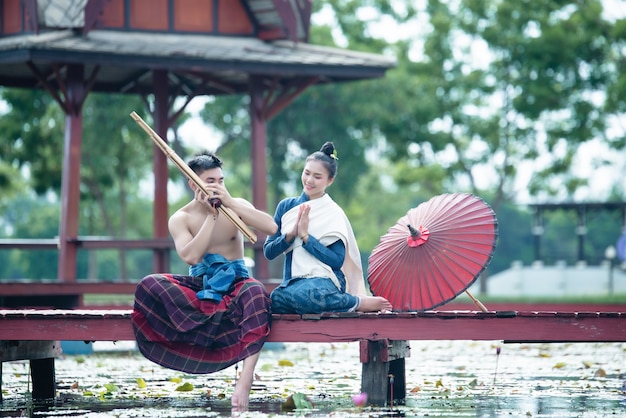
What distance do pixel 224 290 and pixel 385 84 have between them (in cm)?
2500

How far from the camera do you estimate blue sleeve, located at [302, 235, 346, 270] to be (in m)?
7.71

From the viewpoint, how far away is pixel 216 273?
771 centimetres

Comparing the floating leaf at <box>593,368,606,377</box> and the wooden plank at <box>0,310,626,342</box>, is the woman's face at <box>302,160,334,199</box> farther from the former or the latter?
the floating leaf at <box>593,368,606,377</box>

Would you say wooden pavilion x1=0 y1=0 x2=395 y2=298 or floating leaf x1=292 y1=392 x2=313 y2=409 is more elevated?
wooden pavilion x1=0 y1=0 x2=395 y2=298

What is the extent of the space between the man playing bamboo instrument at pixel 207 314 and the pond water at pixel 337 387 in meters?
0.32

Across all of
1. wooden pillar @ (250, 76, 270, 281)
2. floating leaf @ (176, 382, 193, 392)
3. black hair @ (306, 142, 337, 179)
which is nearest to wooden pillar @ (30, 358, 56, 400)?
floating leaf @ (176, 382, 193, 392)

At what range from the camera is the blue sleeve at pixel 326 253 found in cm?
771

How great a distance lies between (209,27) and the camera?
16.3m

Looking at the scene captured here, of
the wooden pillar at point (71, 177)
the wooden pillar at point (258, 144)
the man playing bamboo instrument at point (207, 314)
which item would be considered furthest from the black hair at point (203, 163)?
the wooden pillar at point (258, 144)

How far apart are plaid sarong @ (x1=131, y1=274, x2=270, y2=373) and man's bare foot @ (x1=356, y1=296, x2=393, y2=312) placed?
2.26 ft

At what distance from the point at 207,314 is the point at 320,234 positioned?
3.08ft

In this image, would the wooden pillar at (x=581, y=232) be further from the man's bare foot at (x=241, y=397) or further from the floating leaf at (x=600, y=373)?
the man's bare foot at (x=241, y=397)

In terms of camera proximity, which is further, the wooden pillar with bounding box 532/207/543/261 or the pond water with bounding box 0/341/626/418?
the wooden pillar with bounding box 532/207/543/261

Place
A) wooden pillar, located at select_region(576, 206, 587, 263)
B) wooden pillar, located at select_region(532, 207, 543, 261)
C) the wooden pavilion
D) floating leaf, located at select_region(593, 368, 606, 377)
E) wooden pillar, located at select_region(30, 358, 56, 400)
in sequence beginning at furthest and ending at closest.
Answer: wooden pillar, located at select_region(532, 207, 543, 261), wooden pillar, located at select_region(576, 206, 587, 263), the wooden pavilion, floating leaf, located at select_region(593, 368, 606, 377), wooden pillar, located at select_region(30, 358, 56, 400)
